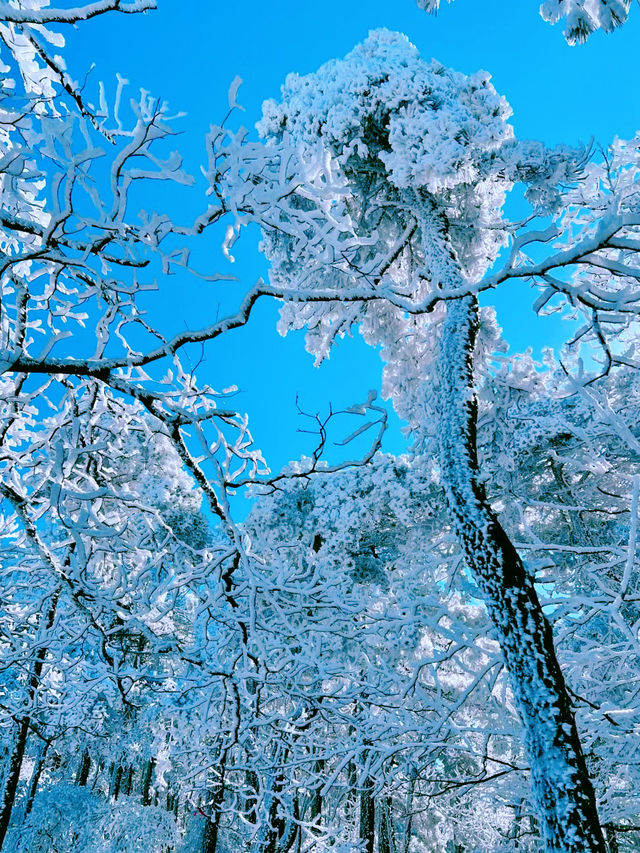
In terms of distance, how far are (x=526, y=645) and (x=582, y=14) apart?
4.67 meters

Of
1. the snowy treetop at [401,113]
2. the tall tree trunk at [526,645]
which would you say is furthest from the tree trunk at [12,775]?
the snowy treetop at [401,113]

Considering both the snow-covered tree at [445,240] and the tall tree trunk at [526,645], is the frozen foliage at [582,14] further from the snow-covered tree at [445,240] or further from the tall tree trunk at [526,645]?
the tall tree trunk at [526,645]

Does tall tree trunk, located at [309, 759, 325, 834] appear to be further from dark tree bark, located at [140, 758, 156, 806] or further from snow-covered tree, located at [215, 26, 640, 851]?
dark tree bark, located at [140, 758, 156, 806]

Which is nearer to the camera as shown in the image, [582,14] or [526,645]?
[582,14]

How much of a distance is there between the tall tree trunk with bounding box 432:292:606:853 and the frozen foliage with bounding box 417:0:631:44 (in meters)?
3.12

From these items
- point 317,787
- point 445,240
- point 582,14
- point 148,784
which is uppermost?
point 445,240

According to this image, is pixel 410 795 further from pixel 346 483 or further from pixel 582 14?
pixel 582 14

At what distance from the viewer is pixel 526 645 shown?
3.88 m

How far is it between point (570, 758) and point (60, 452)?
3916 millimetres

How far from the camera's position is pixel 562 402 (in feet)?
31.1

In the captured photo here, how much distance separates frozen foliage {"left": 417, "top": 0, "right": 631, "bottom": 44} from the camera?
3.35 metres

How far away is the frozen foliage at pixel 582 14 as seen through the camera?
335 cm

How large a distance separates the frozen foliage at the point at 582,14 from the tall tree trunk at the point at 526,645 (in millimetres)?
3119

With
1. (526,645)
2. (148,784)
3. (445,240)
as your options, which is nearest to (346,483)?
(445,240)
